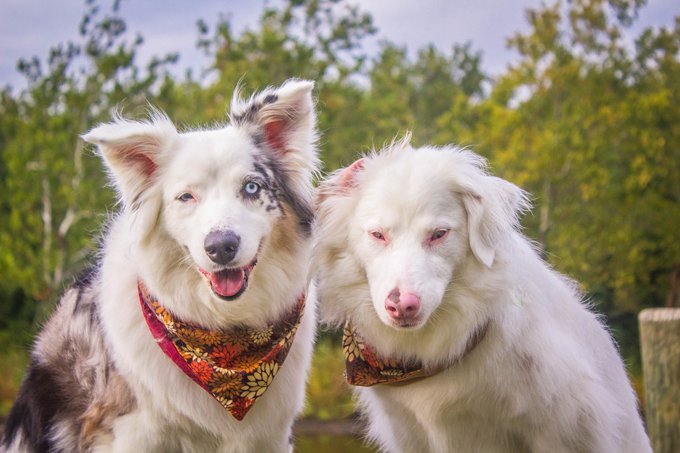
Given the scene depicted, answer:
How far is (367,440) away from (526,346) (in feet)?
4.49

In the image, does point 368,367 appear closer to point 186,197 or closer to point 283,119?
point 186,197

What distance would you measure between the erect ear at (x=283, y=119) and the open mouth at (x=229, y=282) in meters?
0.73

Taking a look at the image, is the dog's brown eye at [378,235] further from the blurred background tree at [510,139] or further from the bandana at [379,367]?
the blurred background tree at [510,139]

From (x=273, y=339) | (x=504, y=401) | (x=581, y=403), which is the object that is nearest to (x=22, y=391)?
(x=273, y=339)

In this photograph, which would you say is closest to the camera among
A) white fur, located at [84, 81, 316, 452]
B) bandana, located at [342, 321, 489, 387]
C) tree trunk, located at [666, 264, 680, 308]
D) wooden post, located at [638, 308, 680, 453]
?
bandana, located at [342, 321, 489, 387]

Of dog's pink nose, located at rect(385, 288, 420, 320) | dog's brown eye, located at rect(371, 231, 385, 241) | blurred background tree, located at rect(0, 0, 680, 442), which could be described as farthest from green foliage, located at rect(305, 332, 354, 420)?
dog's pink nose, located at rect(385, 288, 420, 320)

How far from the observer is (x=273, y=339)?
4.29m

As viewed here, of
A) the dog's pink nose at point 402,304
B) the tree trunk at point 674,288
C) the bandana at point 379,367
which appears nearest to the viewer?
the dog's pink nose at point 402,304

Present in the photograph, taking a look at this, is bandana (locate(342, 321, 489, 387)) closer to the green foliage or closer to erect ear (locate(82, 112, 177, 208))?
erect ear (locate(82, 112, 177, 208))

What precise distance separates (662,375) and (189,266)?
10.5ft

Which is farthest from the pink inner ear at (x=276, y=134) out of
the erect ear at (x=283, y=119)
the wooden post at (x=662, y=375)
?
the wooden post at (x=662, y=375)

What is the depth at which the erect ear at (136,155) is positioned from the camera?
4062 mm

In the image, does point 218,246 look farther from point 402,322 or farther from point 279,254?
point 402,322

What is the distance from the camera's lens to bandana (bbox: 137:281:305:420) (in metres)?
4.15
